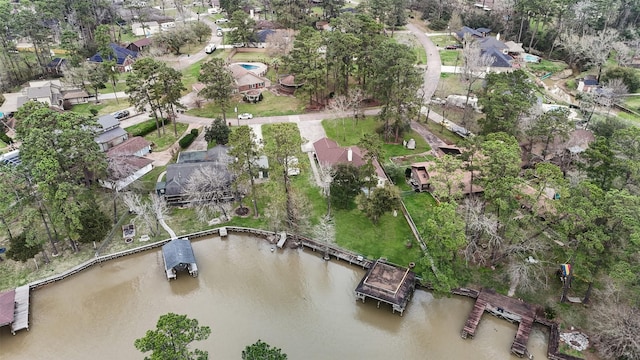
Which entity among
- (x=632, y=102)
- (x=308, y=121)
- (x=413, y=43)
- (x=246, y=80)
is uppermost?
(x=413, y=43)

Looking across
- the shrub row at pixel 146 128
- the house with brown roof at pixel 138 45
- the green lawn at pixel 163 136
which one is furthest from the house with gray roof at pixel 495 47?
the house with brown roof at pixel 138 45

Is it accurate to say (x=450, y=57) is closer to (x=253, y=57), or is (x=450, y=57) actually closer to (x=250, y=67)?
(x=250, y=67)

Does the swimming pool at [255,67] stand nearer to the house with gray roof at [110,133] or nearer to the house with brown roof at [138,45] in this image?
the house with brown roof at [138,45]

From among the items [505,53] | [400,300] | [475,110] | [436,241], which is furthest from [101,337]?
[505,53]

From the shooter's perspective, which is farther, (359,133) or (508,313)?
(359,133)

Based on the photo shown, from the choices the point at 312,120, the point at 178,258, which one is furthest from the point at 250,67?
the point at 178,258

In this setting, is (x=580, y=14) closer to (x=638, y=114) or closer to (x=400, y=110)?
(x=638, y=114)

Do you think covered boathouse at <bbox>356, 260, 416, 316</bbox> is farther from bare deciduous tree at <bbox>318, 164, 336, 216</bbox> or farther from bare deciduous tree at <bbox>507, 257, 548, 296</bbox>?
bare deciduous tree at <bbox>318, 164, 336, 216</bbox>

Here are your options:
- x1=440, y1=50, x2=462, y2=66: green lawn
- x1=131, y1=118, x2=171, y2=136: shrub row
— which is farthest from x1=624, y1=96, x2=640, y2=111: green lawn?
x1=131, y1=118, x2=171, y2=136: shrub row
